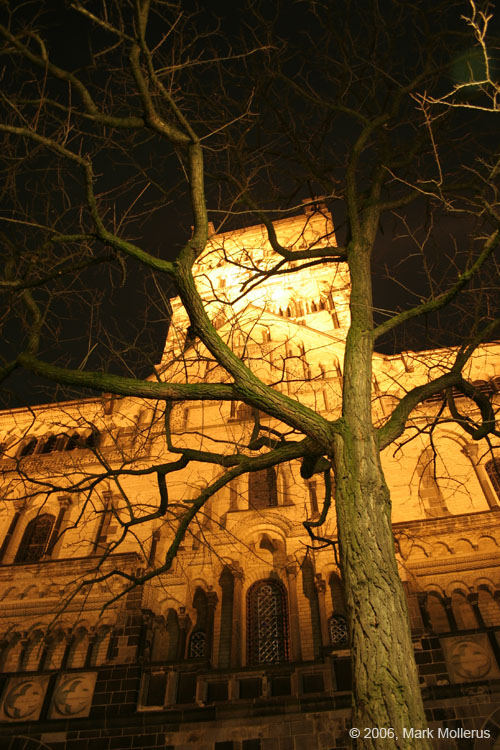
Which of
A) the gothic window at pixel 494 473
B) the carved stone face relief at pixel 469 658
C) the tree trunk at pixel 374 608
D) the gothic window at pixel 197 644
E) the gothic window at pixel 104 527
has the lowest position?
the tree trunk at pixel 374 608

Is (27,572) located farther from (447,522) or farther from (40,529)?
(447,522)

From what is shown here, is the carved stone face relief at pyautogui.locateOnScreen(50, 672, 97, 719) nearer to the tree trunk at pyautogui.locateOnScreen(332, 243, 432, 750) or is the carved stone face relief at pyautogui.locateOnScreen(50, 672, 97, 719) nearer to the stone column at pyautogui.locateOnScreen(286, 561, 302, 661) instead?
the stone column at pyautogui.locateOnScreen(286, 561, 302, 661)

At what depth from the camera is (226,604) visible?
10.3 metres

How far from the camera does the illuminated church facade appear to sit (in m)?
8.17

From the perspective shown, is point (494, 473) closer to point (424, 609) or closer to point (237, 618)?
point (424, 609)

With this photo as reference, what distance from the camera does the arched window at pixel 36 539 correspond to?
41.8 feet

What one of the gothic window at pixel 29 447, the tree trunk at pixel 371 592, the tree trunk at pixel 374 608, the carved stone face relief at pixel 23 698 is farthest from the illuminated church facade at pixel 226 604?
the gothic window at pixel 29 447

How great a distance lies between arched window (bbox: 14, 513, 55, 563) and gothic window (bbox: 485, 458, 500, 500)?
1165 cm

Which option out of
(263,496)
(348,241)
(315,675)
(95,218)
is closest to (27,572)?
(263,496)

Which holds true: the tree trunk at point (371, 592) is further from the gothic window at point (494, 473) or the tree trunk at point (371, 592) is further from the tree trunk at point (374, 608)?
the gothic window at point (494, 473)

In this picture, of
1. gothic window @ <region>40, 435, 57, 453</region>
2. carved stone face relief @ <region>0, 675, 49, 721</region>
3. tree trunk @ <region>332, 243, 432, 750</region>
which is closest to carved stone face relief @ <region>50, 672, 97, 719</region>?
carved stone face relief @ <region>0, 675, 49, 721</region>

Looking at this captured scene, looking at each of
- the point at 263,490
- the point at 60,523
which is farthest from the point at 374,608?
the point at 60,523

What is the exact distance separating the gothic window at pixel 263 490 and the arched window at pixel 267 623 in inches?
81.7

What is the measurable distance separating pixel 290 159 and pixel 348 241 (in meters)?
2.35
